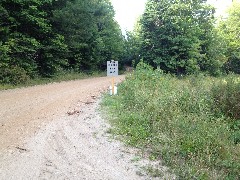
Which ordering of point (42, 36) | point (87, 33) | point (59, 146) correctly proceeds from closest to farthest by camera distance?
point (59, 146), point (42, 36), point (87, 33)

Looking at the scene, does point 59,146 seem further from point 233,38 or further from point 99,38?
point 233,38

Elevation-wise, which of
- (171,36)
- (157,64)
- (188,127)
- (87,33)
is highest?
(171,36)

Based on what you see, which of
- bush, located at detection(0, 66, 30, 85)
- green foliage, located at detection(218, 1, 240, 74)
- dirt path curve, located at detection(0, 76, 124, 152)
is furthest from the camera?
green foliage, located at detection(218, 1, 240, 74)

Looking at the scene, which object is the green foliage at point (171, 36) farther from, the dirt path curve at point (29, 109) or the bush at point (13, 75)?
the dirt path curve at point (29, 109)

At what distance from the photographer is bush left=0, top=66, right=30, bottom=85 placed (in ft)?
56.1

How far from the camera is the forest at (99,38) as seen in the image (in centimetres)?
1839

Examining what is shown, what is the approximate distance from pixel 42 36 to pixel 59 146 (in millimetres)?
14905

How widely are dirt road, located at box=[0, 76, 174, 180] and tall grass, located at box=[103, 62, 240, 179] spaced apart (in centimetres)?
57

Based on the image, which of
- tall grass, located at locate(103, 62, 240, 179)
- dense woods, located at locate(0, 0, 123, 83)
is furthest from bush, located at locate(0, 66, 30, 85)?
tall grass, located at locate(103, 62, 240, 179)

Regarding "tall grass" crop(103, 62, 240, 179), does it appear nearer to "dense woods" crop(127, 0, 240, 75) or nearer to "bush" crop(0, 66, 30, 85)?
"bush" crop(0, 66, 30, 85)

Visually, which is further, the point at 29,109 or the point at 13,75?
the point at 13,75

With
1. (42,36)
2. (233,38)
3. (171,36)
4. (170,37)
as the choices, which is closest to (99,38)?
(170,37)

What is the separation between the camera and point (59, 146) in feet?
24.1

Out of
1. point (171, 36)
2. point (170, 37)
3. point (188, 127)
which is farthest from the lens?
point (171, 36)
